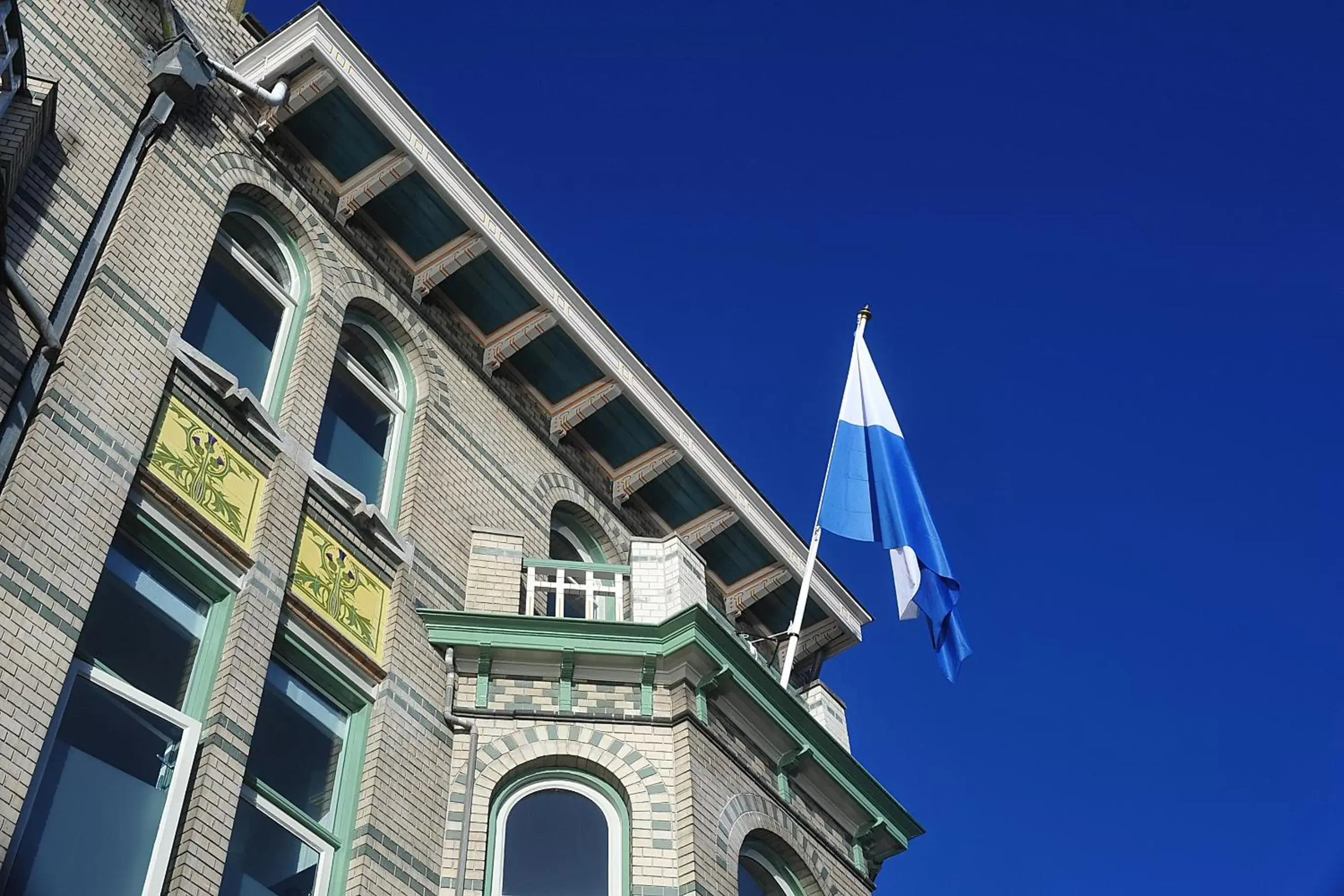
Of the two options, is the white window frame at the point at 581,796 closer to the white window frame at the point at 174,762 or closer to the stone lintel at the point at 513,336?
the white window frame at the point at 174,762

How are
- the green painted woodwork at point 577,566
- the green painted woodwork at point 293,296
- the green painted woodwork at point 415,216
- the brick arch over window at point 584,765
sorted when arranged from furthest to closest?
the green painted woodwork at point 415,216
the green painted woodwork at point 577,566
the green painted woodwork at point 293,296
the brick arch over window at point 584,765

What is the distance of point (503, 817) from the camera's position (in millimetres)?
12445

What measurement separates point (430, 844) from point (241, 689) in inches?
80.4

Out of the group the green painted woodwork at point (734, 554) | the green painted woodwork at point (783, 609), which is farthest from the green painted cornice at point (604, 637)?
the green painted woodwork at point (783, 609)

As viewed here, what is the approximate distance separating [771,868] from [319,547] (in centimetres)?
488

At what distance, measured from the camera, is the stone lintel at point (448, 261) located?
54.2ft

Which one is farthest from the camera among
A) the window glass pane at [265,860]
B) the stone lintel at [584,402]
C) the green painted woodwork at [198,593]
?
the stone lintel at [584,402]

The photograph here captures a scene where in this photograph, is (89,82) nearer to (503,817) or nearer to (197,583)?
(197,583)

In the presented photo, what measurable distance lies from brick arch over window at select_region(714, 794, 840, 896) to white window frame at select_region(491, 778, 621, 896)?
0.85 m

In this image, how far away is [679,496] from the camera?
19000 millimetres

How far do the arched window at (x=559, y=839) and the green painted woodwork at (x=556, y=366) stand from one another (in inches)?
238

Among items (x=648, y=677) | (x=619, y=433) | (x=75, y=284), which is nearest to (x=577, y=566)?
(x=648, y=677)

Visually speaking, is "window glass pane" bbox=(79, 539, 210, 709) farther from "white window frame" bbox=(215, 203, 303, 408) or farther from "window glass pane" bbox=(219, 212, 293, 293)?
"window glass pane" bbox=(219, 212, 293, 293)

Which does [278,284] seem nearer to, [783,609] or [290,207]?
[290,207]
